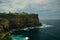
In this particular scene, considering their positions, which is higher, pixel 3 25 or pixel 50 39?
pixel 3 25

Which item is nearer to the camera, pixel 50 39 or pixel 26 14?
pixel 50 39

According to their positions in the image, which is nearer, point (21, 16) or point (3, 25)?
point (3, 25)

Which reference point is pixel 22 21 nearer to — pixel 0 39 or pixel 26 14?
pixel 26 14

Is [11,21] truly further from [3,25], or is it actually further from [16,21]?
[3,25]

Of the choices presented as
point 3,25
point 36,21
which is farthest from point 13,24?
point 3,25

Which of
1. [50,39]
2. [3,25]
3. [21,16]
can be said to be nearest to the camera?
[50,39]

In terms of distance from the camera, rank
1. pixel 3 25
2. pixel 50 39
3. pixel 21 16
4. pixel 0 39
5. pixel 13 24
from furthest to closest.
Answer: pixel 21 16 → pixel 13 24 → pixel 3 25 → pixel 50 39 → pixel 0 39

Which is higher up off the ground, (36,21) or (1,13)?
(1,13)

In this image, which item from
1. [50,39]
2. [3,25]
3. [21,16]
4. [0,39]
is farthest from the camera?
[21,16]

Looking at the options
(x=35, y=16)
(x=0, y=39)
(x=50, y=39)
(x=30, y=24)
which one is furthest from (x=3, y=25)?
(x=35, y=16)
